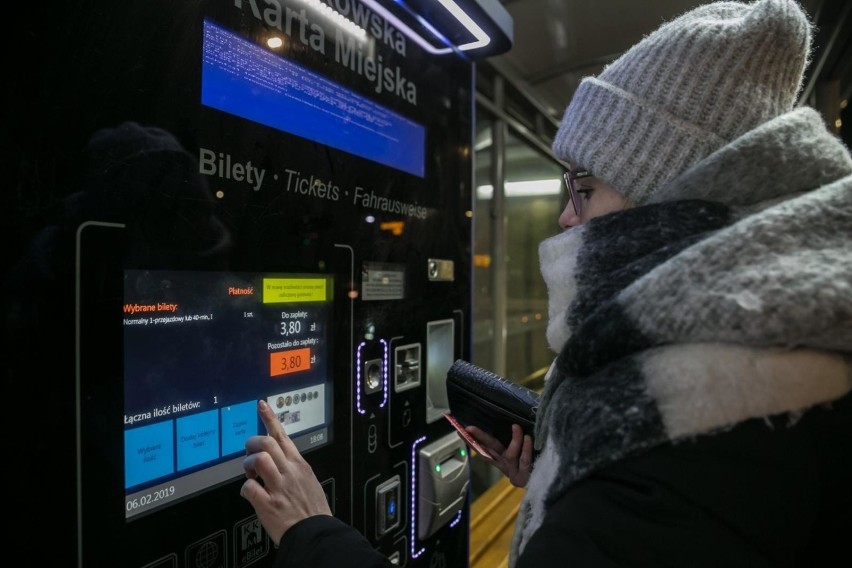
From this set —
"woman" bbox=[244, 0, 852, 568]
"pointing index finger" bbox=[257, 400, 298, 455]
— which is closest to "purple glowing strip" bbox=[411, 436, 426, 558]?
"pointing index finger" bbox=[257, 400, 298, 455]

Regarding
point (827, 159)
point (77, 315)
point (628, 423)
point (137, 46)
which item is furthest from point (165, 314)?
point (827, 159)

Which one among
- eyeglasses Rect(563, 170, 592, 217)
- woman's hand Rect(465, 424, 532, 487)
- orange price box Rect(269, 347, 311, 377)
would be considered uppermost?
eyeglasses Rect(563, 170, 592, 217)

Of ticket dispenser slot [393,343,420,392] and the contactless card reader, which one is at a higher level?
ticket dispenser slot [393,343,420,392]

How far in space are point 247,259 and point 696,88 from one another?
0.77 m

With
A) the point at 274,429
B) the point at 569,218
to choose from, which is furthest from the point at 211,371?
the point at 569,218

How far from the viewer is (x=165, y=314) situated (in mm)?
906

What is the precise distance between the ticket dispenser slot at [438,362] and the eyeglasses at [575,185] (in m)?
0.68

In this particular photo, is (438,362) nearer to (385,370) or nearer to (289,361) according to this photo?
(385,370)

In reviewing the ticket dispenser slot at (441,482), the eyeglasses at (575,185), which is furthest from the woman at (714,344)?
the ticket dispenser slot at (441,482)

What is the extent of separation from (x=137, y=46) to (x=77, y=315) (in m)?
0.40

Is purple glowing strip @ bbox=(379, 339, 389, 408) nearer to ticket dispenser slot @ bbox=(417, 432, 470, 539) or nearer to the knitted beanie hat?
ticket dispenser slot @ bbox=(417, 432, 470, 539)

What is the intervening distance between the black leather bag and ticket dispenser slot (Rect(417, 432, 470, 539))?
0.99ft

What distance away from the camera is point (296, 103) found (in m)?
1.13

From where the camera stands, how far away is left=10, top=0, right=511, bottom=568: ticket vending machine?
31.2 inches
